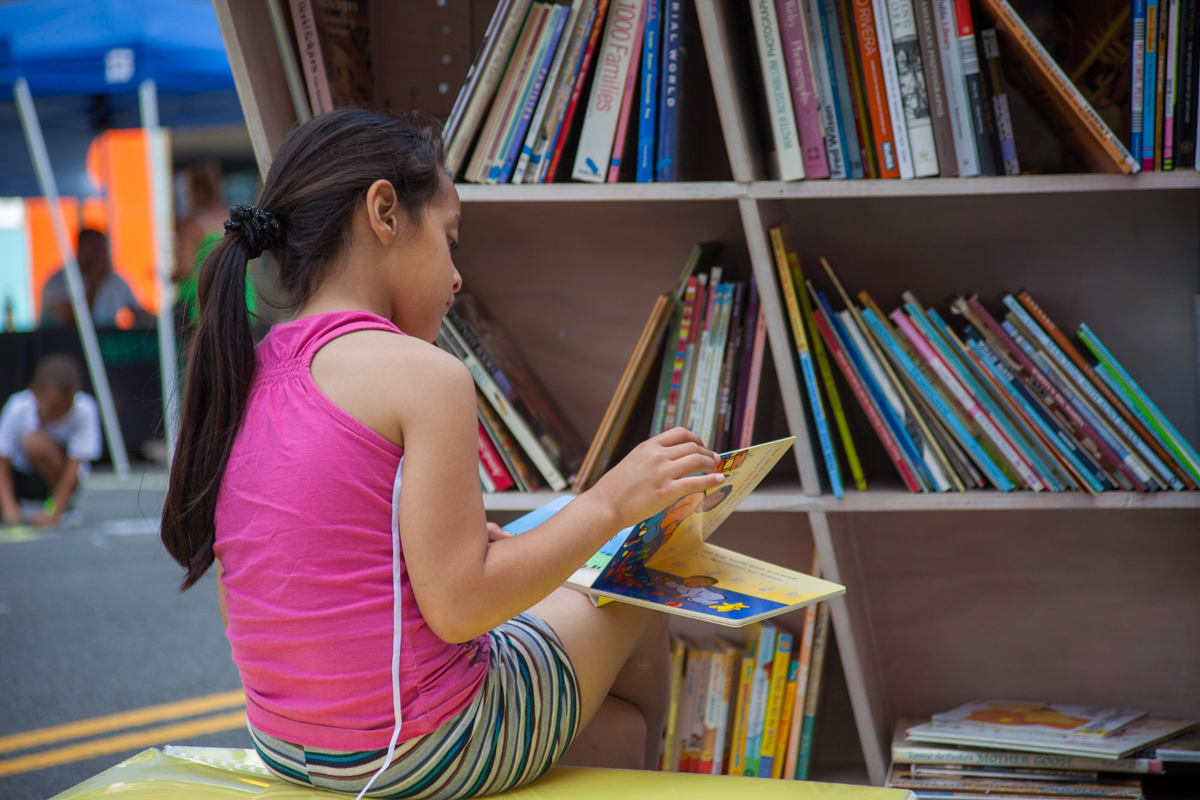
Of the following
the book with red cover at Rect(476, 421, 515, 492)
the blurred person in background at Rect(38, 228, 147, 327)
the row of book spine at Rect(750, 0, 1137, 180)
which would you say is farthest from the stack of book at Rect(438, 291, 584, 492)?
the blurred person in background at Rect(38, 228, 147, 327)

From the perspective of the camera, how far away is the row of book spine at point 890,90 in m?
1.42

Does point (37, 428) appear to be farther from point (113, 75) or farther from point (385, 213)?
point (385, 213)

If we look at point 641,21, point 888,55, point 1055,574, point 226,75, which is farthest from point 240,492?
point 226,75

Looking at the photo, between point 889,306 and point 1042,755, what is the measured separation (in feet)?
2.55

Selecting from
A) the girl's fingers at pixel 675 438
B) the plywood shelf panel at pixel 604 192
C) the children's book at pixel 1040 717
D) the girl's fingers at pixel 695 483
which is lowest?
the children's book at pixel 1040 717

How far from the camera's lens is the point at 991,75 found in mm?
1434

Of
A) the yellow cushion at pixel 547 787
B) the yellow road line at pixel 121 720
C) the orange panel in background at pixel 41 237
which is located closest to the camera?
the yellow cushion at pixel 547 787

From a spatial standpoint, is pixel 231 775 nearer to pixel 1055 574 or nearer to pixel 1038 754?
pixel 1038 754

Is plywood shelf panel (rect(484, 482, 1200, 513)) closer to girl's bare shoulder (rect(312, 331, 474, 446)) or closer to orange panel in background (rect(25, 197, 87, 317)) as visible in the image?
girl's bare shoulder (rect(312, 331, 474, 446))

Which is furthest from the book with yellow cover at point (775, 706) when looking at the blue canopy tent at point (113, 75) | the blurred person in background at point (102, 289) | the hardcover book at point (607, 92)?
the blurred person in background at point (102, 289)

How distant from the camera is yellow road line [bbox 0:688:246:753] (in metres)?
2.07

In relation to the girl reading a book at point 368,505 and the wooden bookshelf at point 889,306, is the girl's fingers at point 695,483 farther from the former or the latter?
the wooden bookshelf at point 889,306

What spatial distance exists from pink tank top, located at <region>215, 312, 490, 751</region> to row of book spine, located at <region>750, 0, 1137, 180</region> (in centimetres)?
76

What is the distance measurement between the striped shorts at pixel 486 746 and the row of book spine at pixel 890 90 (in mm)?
802
